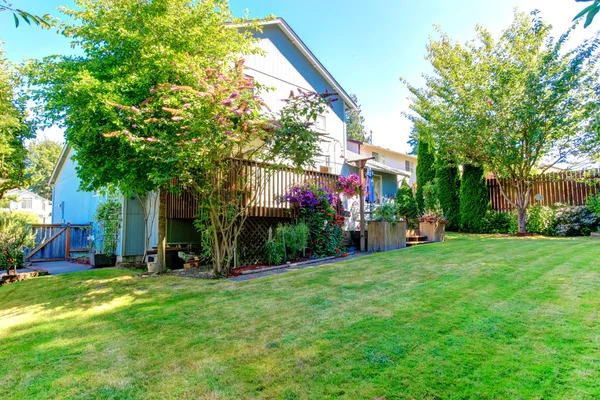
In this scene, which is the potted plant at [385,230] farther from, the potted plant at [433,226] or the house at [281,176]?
the potted plant at [433,226]

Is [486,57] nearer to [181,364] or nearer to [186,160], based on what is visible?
[186,160]

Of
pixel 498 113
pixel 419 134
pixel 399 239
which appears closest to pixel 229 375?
pixel 399 239

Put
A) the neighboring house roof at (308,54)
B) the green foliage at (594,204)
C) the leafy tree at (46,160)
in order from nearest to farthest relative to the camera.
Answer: the green foliage at (594,204) < the neighboring house roof at (308,54) < the leafy tree at (46,160)

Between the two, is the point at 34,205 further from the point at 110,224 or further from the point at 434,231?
the point at 434,231

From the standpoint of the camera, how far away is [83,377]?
104 inches

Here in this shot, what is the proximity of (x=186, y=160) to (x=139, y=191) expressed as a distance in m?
2.12

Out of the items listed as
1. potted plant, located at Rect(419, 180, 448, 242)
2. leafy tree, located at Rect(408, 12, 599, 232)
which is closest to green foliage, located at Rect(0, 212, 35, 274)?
potted plant, located at Rect(419, 180, 448, 242)

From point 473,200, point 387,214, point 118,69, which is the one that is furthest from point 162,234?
point 473,200

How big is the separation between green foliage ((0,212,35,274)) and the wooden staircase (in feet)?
33.4

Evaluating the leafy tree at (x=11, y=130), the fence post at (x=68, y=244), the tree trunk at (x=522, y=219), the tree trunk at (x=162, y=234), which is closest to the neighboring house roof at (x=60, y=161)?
the fence post at (x=68, y=244)

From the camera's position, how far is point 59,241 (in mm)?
13773

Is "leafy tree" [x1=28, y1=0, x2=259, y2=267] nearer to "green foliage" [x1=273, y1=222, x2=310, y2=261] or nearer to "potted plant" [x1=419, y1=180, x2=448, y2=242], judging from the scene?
"green foliage" [x1=273, y1=222, x2=310, y2=261]

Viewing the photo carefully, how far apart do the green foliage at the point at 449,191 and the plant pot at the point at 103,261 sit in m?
13.2

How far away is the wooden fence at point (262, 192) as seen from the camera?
713 centimetres
